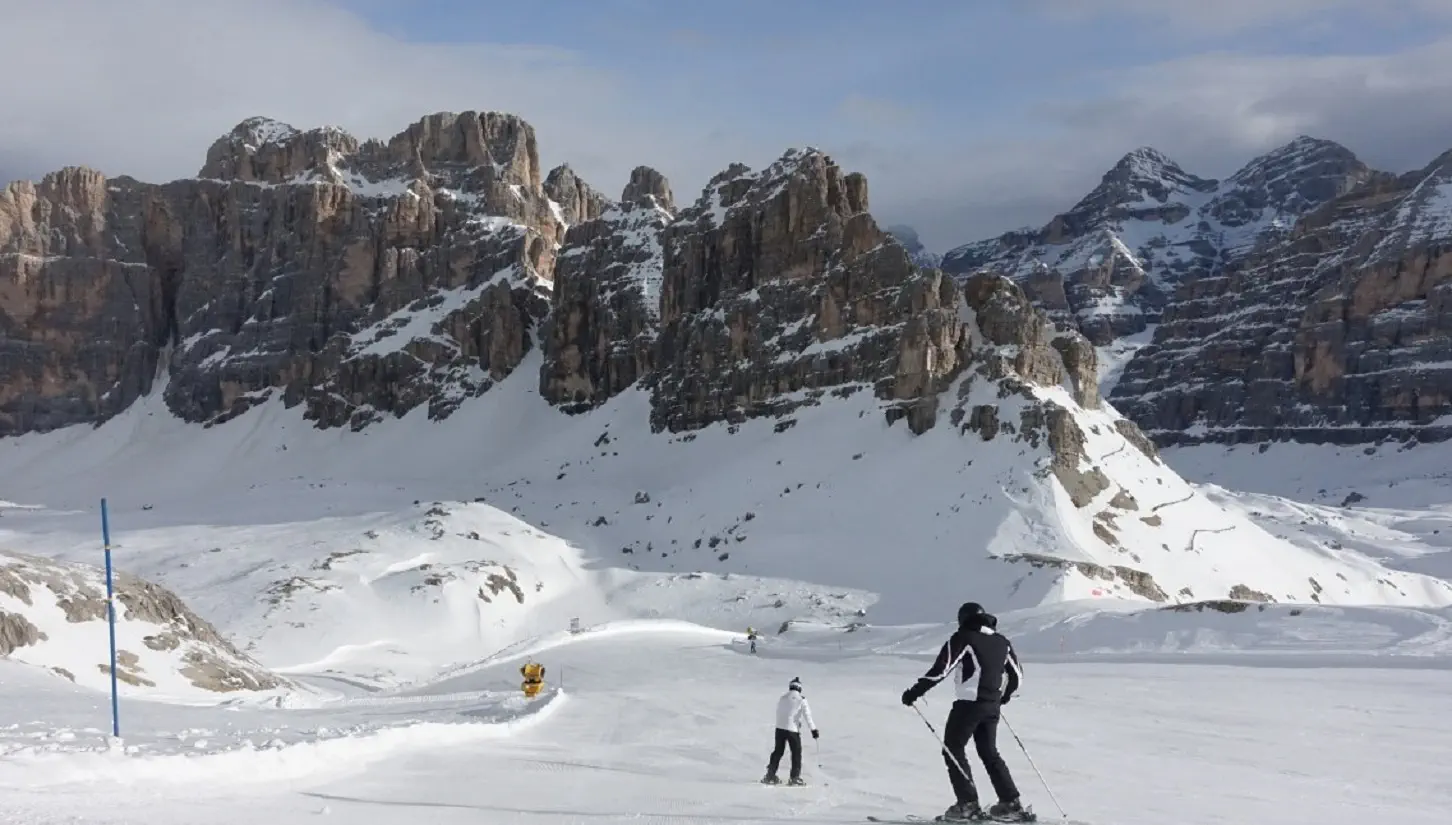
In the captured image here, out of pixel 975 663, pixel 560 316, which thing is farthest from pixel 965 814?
pixel 560 316

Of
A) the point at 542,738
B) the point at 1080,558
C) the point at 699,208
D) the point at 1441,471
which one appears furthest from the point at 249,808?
the point at 1441,471

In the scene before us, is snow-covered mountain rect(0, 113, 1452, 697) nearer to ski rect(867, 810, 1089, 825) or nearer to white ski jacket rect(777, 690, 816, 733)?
white ski jacket rect(777, 690, 816, 733)

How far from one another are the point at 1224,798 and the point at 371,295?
488ft

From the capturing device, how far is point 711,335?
107562mm

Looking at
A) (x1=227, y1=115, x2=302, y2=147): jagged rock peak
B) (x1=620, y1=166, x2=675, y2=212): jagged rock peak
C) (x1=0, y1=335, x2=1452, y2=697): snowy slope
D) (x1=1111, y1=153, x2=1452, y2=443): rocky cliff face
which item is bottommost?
(x1=0, y1=335, x2=1452, y2=697): snowy slope

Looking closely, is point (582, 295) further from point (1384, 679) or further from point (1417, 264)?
point (1417, 264)

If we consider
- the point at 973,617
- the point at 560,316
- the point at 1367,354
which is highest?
the point at 560,316

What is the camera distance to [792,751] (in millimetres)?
14797

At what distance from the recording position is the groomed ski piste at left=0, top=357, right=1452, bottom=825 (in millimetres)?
12492

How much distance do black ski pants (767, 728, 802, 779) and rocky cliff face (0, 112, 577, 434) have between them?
12238 cm

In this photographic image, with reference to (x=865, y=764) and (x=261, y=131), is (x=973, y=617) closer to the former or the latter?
(x=865, y=764)

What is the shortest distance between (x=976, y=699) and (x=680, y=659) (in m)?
28.2

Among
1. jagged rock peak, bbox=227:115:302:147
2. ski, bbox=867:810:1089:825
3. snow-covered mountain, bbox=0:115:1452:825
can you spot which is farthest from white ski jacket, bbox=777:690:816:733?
jagged rock peak, bbox=227:115:302:147

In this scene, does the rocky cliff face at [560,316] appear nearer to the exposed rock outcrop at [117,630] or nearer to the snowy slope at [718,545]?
the snowy slope at [718,545]
